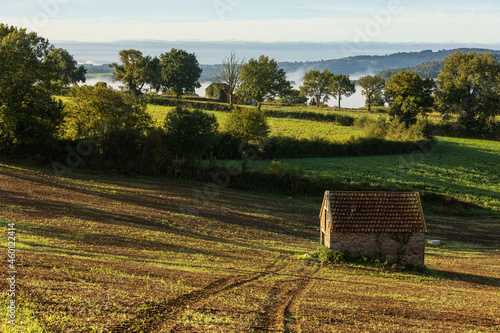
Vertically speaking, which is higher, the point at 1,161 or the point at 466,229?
the point at 1,161

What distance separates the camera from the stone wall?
23078 millimetres

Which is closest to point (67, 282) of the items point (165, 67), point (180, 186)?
point (180, 186)

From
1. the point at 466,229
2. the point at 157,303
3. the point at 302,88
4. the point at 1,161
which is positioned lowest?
the point at 466,229

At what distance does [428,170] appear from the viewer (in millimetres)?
52688

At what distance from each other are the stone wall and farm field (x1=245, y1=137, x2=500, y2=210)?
65.6 ft

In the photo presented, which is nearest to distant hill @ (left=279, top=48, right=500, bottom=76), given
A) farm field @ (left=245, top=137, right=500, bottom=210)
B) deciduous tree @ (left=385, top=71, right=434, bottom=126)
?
deciduous tree @ (left=385, top=71, right=434, bottom=126)

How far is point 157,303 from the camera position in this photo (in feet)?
45.7

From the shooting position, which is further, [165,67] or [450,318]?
[165,67]

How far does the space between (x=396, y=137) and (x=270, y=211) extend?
3727 centimetres

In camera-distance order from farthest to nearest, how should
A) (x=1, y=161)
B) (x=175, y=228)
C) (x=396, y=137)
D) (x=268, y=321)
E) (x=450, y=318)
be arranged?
(x=396, y=137), (x=1, y=161), (x=175, y=228), (x=450, y=318), (x=268, y=321)

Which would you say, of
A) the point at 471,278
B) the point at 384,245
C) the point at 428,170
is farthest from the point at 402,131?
the point at 471,278

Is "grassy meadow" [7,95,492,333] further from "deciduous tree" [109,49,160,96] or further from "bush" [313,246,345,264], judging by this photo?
"deciduous tree" [109,49,160,96]

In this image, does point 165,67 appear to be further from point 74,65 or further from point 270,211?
point 270,211

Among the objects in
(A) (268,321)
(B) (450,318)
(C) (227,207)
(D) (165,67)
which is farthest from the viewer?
(D) (165,67)
